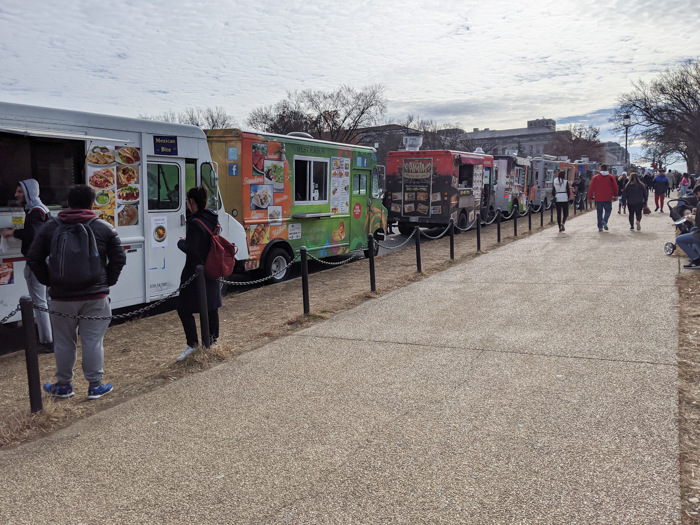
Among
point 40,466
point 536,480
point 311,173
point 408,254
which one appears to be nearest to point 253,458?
point 40,466

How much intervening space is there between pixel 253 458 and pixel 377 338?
2.89 meters

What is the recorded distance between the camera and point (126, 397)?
4.82 meters

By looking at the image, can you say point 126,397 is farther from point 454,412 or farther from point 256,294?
point 256,294

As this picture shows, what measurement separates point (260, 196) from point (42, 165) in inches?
156

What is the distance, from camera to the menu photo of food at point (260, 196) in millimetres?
9680

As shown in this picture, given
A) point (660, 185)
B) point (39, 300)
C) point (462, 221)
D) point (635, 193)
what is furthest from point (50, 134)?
point (660, 185)

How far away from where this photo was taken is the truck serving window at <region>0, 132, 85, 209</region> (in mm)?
6004

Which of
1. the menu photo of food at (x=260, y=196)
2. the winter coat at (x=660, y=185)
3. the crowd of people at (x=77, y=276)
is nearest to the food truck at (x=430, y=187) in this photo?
the winter coat at (x=660, y=185)

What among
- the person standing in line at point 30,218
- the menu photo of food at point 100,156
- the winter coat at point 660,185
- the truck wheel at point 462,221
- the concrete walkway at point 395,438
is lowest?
the concrete walkway at point 395,438

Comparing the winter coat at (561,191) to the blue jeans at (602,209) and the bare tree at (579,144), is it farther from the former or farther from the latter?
the bare tree at (579,144)

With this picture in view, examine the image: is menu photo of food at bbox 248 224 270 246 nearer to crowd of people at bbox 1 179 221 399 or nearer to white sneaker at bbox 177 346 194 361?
white sneaker at bbox 177 346 194 361

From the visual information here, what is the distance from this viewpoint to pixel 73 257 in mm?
4367

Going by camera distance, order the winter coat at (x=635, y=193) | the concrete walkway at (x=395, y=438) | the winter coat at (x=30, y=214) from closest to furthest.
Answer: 1. the concrete walkway at (x=395, y=438)
2. the winter coat at (x=30, y=214)
3. the winter coat at (x=635, y=193)

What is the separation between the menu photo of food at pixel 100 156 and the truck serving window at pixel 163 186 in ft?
2.23
